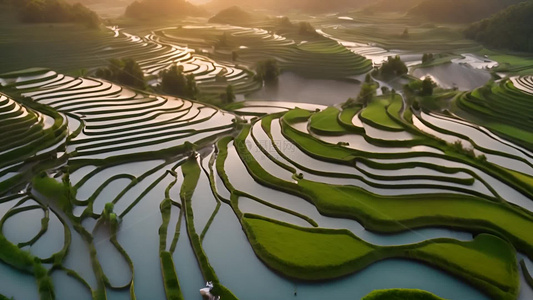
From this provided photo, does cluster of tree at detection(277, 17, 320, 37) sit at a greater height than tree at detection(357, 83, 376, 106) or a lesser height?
greater

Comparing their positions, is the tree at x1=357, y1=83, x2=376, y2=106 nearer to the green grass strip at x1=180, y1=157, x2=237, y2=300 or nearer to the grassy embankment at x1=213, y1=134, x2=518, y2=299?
the green grass strip at x1=180, y1=157, x2=237, y2=300

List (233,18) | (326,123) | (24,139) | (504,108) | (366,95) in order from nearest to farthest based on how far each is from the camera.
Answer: (24,139) → (326,123) → (504,108) → (366,95) → (233,18)

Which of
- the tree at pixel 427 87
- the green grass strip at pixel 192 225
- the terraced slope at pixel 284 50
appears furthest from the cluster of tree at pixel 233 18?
the green grass strip at pixel 192 225

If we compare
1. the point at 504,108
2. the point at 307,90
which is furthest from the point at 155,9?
the point at 504,108

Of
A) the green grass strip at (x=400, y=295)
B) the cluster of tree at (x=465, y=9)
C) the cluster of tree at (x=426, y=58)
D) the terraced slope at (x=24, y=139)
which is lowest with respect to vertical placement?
the cluster of tree at (x=426, y=58)

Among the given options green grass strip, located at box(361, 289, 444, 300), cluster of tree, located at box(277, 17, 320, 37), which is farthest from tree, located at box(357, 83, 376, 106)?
cluster of tree, located at box(277, 17, 320, 37)

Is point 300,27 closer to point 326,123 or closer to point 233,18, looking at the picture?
point 233,18

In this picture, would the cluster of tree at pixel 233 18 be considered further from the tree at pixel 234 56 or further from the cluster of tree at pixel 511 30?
the cluster of tree at pixel 511 30
